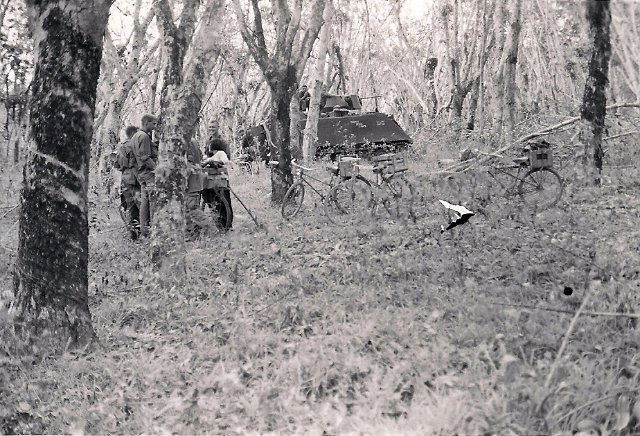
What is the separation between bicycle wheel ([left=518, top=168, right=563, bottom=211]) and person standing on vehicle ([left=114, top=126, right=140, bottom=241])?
22.1 feet

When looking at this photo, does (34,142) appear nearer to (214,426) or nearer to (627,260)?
(214,426)

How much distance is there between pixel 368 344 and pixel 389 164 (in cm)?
682

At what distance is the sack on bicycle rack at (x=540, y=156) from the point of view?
10.1 m

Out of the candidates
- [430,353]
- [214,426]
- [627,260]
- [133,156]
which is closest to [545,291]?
[627,260]

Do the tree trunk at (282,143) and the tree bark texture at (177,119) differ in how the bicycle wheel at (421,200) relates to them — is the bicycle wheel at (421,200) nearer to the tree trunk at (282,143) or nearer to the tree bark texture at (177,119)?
the tree trunk at (282,143)

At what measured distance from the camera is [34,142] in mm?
5328

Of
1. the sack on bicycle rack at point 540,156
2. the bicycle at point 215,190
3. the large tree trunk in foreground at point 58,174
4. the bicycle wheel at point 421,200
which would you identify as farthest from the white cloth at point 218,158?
the sack on bicycle rack at point 540,156

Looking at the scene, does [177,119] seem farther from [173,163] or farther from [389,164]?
[389,164]

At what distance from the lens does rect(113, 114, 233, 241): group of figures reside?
9906 millimetres

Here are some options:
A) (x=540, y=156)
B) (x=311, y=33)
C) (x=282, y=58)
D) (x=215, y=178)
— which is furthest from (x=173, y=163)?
(x=540, y=156)

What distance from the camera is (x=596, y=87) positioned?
10336 millimetres

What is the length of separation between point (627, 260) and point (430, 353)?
3.09 metres

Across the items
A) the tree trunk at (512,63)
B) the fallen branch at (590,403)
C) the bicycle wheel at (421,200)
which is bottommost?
the fallen branch at (590,403)

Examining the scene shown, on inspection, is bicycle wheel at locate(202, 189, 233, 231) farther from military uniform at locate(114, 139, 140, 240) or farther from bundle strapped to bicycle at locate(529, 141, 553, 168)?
bundle strapped to bicycle at locate(529, 141, 553, 168)
